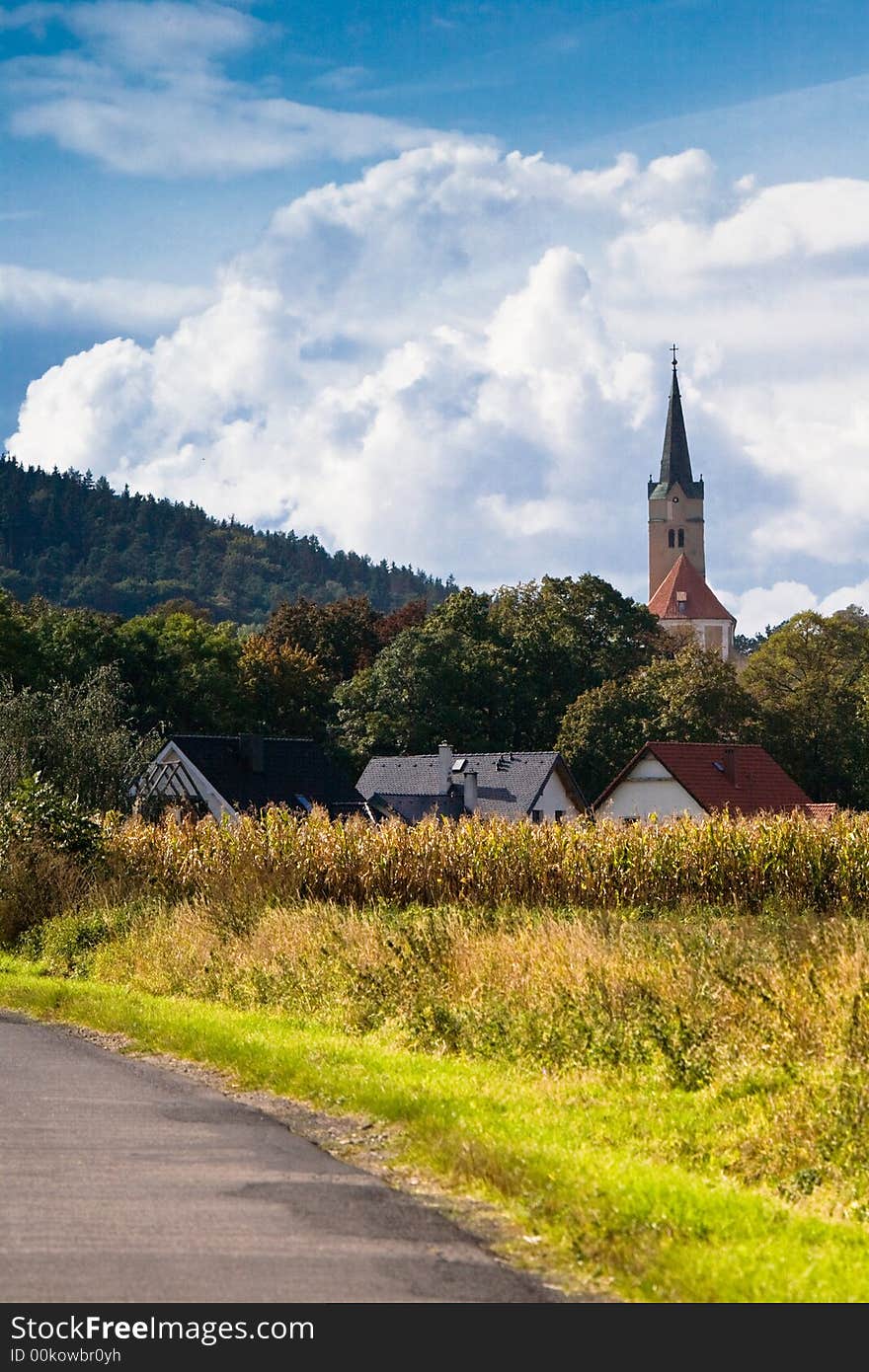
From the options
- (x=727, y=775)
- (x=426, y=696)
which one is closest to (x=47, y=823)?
(x=727, y=775)

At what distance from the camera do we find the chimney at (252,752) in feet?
208

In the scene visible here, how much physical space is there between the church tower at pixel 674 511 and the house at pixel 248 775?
3949 inches

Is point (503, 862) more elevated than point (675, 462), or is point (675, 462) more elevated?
point (675, 462)

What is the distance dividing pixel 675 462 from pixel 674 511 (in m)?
6.10

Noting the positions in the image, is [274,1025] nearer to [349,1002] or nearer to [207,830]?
[349,1002]

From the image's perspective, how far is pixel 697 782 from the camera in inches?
2569

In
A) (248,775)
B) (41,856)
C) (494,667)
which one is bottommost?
(41,856)

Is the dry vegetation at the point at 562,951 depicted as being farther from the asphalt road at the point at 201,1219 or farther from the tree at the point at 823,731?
the tree at the point at 823,731

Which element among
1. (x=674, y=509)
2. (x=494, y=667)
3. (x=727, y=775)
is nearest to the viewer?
(x=727, y=775)

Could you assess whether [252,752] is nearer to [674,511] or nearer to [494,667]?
[494,667]

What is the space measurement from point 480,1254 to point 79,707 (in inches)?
1391

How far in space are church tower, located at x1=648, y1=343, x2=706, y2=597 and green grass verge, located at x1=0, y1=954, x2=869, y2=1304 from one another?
150340 mm

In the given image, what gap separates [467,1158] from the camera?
873 centimetres
